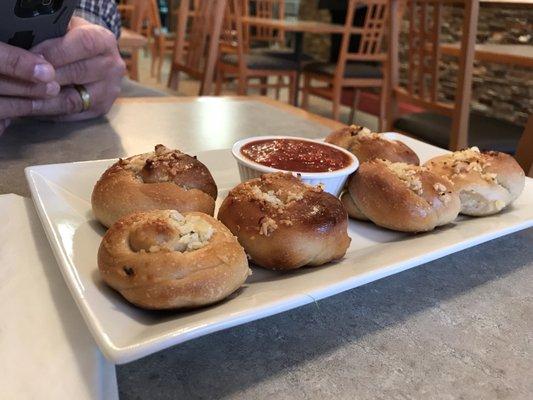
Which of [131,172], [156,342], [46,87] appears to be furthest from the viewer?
[46,87]

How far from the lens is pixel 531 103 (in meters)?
5.03

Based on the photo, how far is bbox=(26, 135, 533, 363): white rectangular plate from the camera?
53 cm

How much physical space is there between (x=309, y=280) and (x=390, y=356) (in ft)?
0.46

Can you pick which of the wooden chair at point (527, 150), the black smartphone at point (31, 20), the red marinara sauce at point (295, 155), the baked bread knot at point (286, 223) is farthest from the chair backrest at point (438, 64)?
the baked bread knot at point (286, 223)

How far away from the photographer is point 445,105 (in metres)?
2.77

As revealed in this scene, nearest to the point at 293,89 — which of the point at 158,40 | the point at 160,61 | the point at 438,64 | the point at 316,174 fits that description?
the point at 438,64

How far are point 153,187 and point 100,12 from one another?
147 cm

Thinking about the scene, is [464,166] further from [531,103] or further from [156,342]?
[531,103]

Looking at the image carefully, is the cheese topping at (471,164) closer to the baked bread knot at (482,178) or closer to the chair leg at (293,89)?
the baked bread knot at (482,178)

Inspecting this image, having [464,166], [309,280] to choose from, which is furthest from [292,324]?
[464,166]

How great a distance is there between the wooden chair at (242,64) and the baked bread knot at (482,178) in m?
4.04

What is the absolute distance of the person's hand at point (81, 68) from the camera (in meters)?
1.34

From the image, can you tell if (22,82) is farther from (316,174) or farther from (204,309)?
(204,309)

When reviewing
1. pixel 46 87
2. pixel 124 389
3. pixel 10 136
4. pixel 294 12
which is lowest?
pixel 124 389
